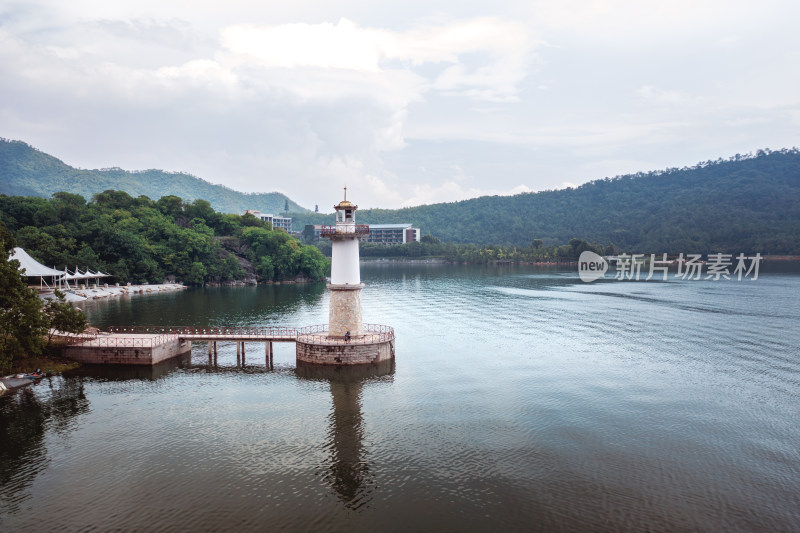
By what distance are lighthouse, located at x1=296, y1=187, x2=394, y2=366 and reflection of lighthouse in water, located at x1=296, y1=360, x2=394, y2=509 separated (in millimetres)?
796

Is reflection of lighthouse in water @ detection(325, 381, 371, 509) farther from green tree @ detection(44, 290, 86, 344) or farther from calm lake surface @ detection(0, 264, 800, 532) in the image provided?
green tree @ detection(44, 290, 86, 344)

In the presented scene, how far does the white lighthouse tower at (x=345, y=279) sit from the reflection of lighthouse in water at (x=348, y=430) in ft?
12.2

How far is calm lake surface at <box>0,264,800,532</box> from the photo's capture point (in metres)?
21.8

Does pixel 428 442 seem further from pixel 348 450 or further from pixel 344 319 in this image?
pixel 344 319

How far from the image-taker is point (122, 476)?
24438mm

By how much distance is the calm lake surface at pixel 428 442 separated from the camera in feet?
71.6

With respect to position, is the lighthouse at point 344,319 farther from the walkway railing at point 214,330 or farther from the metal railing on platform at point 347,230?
the walkway railing at point 214,330

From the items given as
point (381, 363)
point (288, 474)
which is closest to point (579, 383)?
point (381, 363)

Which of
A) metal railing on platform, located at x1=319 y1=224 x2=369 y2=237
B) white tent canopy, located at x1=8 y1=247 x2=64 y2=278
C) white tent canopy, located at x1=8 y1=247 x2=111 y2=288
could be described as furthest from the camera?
white tent canopy, located at x1=8 y1=247 x2=111 y2=288

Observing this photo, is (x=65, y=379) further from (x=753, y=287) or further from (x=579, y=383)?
(x=753, y=287)

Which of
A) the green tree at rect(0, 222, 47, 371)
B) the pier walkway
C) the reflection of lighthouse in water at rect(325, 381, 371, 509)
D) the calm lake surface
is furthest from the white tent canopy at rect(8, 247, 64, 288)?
the reflection of lighthouse in water at rect(325, 381, 371, 509)

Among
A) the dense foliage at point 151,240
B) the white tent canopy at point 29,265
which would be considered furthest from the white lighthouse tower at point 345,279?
the dense foliage at point 151,240

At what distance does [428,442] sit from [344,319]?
16.8 m

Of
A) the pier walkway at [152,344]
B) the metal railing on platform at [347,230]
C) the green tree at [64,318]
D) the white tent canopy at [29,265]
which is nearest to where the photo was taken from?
the green tree at [64,318]
